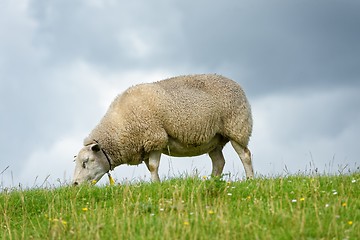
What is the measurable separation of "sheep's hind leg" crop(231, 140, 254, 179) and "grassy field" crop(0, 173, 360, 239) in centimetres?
457

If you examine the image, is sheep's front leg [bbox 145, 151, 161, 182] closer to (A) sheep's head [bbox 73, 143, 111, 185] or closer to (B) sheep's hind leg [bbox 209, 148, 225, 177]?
(A) sheep's head [bbox 73, 143, 111, 185]

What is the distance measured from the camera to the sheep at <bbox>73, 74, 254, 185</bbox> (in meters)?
15.3

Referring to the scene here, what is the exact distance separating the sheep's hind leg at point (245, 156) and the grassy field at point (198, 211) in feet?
15.0

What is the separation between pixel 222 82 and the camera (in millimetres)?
16219

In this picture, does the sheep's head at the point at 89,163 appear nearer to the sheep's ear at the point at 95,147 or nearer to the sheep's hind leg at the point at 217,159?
the sheep's ear at the point at 95,147

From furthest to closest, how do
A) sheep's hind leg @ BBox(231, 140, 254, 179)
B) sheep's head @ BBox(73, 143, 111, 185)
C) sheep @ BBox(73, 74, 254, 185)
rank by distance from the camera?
sheep's hind leg @ BBox(231, 140, 254, 179) → sheep's head @ BBox(73, 143, 111, 185) → sheep @ BBox(73, 74, 254, 185)

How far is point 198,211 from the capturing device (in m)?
8.88

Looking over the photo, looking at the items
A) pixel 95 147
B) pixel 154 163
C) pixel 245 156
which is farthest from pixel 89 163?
pixel 245 156

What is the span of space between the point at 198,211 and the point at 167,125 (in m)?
6.50

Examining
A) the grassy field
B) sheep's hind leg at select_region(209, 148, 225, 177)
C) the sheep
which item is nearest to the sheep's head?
the sheep

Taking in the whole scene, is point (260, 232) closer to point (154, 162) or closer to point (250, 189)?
point (250, 189)

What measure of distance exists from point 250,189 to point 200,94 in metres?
5.64

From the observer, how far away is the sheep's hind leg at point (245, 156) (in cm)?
1614

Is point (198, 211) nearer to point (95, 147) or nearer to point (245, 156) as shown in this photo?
point (95, 147)
